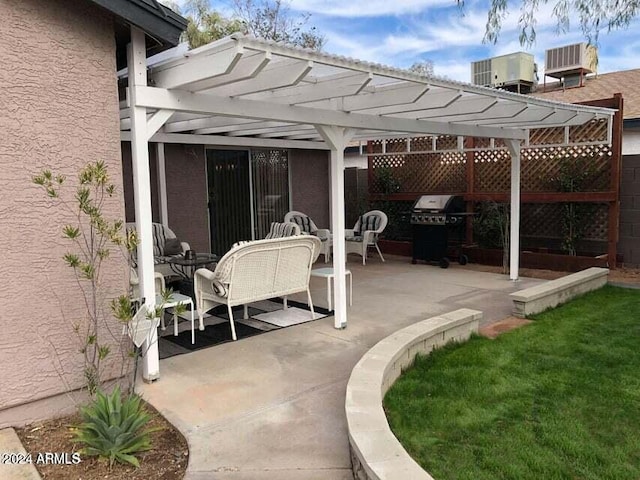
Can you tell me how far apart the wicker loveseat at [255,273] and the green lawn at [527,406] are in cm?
191

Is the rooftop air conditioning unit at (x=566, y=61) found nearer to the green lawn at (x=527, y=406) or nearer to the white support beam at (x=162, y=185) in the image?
the green lawn at (x=527, y=406)

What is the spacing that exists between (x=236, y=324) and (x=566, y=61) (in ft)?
40.6

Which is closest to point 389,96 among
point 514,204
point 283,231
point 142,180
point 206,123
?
point 142,180

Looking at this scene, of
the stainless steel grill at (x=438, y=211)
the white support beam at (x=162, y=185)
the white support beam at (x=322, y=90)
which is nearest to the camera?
the white support beam at (x=322, y=90)

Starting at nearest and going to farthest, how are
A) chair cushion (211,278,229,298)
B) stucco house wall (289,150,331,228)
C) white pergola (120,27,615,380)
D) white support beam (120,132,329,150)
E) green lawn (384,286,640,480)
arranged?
green lawn (384,286,640,480) < white pergola (120,27,615,380) < chair cushion (211,278,229,298) < white support beam (120,132,329,150) < stucco house wall (289,150,331,228)

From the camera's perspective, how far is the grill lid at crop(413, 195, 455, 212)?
10.0 metres

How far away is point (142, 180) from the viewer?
428 cm

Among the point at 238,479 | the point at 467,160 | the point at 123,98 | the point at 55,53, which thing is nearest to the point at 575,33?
the point at 467,160

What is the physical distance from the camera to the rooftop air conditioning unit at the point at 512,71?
14.2 meters

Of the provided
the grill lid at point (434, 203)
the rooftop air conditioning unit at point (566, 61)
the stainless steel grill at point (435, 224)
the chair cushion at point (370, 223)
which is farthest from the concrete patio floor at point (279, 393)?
the rooftop air conditioning unit at point (566, 61)

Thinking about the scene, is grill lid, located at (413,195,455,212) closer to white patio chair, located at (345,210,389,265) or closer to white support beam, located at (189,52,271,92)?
white patio chair, located at (345,210,389,265)

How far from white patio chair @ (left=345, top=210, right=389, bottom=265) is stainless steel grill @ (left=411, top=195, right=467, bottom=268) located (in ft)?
2.70

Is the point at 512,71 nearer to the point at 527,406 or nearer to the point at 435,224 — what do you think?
the point at 435,224

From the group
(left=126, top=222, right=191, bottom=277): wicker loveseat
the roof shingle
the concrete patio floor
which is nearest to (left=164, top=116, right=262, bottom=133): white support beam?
(left=126, top=222, right=191, bottom=277): wicker loveseat
